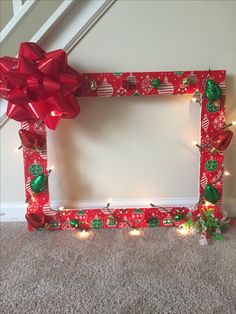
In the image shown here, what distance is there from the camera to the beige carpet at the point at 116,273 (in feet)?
2.77

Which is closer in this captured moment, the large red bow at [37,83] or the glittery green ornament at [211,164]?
the large red bow at [37,83]

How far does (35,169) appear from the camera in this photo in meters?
1.26

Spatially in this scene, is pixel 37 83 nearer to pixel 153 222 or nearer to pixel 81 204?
pixel 81 204

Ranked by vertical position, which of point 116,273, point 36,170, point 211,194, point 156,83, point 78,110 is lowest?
point 116,273

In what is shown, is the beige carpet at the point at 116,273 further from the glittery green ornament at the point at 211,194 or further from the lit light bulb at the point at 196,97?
the lit light bulb at the point at 196,97

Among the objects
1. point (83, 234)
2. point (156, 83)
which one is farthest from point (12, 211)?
point (156, 83)

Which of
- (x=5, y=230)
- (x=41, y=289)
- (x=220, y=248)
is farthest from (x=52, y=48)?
(x=220, y=248)

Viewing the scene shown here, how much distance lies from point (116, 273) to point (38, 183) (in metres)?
0.50

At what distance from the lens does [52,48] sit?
49.5 inches

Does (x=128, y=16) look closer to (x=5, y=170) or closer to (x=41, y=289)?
(x=5, y=170)

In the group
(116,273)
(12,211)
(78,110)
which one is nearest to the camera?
(116,273)

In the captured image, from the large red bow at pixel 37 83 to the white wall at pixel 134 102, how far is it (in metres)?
0.18

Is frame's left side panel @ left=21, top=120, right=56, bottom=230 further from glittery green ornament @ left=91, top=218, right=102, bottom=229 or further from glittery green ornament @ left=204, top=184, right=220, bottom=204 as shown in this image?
glittery green ornament @ left=204, top=184, right=220, bottom=204

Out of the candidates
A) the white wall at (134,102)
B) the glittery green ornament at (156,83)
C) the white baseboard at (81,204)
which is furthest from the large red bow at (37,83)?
the white baseboard at (81,204)
